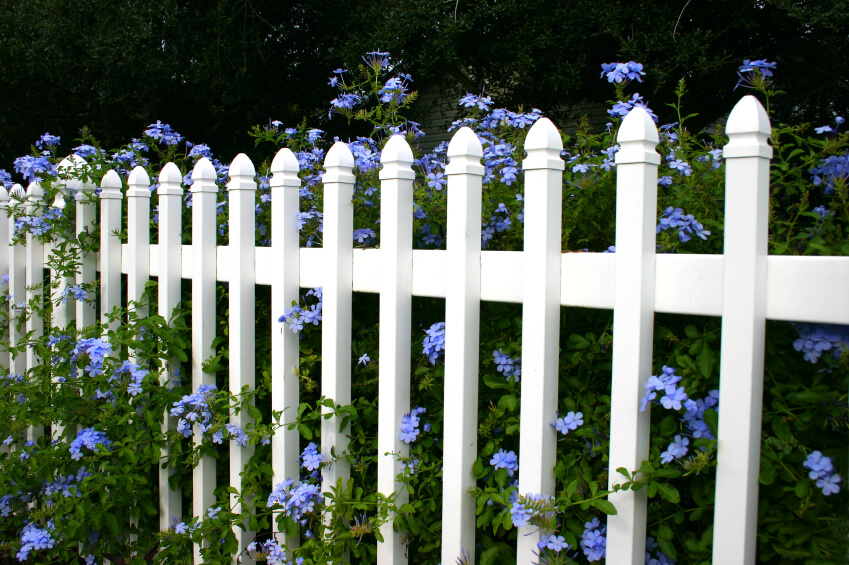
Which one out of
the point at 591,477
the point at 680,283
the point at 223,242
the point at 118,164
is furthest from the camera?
the point at 118,164

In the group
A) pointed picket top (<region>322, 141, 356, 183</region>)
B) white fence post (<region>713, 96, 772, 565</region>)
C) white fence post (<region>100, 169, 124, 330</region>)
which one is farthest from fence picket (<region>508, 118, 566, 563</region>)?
white fence post (<region>100, 169, 124, 330</region>)

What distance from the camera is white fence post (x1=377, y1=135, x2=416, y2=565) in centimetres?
170

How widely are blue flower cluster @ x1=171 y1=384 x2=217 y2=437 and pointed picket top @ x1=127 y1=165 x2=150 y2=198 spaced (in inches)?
34.0

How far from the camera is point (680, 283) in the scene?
4.27 feet

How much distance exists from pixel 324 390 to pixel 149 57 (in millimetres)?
6533

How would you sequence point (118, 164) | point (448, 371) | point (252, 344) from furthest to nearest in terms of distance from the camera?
point (118, 164) → point (252, 344) → point (448, 371)

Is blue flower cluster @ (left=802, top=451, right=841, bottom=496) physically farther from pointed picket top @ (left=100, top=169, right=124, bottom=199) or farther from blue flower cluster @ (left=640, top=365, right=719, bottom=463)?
pointed picket top @ (left=100, top=169, right=124, bottom=199)

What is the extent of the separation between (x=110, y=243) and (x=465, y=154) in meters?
1.76

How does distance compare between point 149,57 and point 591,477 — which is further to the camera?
point 149,57

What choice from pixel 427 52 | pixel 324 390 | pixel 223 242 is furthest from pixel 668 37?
pixel 324 390

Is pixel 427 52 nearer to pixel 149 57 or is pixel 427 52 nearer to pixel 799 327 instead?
pixel 149 57

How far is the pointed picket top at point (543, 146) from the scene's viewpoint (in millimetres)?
1423

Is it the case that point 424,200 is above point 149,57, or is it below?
below

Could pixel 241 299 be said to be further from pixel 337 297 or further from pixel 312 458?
pixel 312 458
